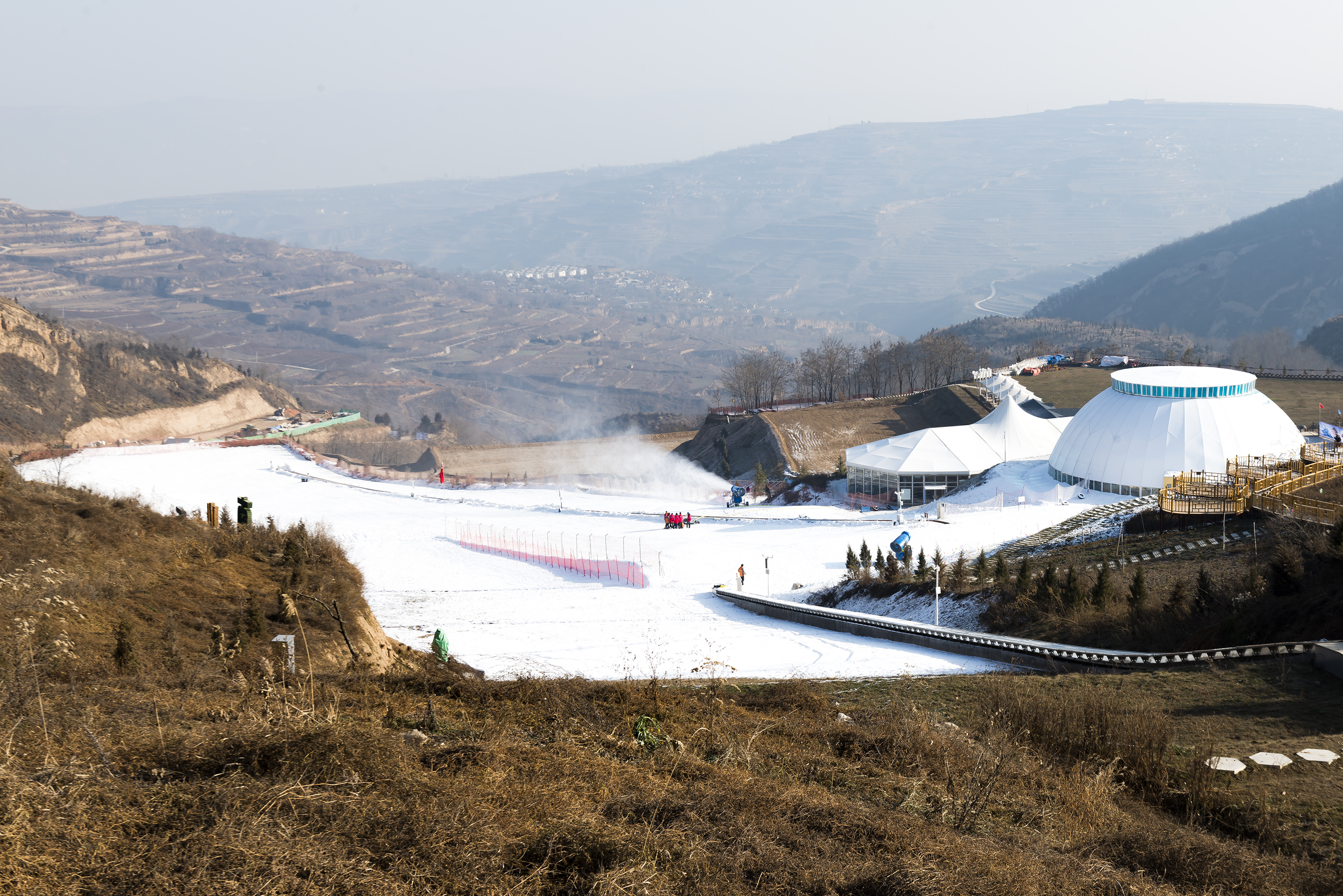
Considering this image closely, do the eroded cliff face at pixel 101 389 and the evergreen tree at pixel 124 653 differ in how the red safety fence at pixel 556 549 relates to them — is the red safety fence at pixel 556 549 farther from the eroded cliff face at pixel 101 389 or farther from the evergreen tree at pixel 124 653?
the eroded cliff face at pixel 101 389

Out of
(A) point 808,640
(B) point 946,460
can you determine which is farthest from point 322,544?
(B) point 946,460

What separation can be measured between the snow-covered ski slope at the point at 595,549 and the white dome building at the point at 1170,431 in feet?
7.49

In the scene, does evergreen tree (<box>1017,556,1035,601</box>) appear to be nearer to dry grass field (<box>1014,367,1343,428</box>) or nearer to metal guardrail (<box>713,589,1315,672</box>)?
metal guardrail (<box>713,589,1315,672</box>)

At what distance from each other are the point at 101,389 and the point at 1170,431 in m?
95.3

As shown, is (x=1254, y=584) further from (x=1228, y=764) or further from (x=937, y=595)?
(x=1228, y=764)

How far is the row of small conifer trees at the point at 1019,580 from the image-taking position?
2162cm

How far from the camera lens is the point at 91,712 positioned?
8.65m

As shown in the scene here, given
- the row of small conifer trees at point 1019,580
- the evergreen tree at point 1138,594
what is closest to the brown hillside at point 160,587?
the row of small conifer trees at point 1019,580

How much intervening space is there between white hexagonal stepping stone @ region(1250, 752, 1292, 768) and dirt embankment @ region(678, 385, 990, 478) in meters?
61.6

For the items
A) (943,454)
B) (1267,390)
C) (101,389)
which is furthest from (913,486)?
(101,389)

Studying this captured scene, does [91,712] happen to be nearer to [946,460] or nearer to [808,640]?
[808,640]

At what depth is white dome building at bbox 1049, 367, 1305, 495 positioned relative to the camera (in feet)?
155

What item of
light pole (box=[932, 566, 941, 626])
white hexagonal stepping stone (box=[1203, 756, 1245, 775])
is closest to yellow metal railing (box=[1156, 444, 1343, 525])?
light pole (box=[932, 566, 941, 626])

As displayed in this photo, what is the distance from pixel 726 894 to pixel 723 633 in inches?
850
